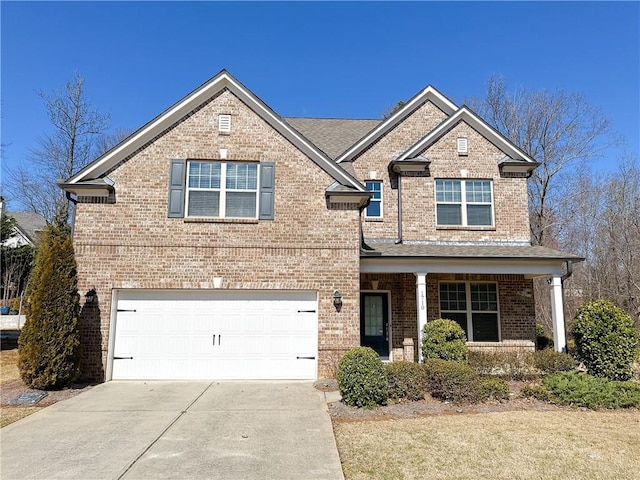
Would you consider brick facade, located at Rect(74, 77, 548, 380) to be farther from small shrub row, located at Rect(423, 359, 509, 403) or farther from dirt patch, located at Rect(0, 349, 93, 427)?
small shrub row, located at Rect(423, 359, 509, 403)

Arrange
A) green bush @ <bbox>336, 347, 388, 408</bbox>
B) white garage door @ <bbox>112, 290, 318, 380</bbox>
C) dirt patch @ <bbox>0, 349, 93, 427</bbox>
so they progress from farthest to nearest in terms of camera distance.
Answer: white garage door @ <bbox>112, 290, 318, 380</bbox>
green bush @ <bbox>336, 347, 388, 408</bbox>
dirt patch @ <bbox>0, 349, 93, 427</bbox>

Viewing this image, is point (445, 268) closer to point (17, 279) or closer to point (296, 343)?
point (296, 343)

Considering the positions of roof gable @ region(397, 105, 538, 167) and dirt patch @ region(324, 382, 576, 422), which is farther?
roof gable @ region(397, 105, 538, 167)

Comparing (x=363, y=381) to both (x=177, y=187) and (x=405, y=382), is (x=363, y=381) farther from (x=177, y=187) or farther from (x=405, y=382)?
(x=177, y=187)

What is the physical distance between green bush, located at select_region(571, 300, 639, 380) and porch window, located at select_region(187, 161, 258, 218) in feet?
27.2

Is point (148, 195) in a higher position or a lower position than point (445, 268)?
higher

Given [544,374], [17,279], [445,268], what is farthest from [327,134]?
[17,279]

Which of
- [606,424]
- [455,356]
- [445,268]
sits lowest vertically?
[606,424]

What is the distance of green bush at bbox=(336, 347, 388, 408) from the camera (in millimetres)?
7645

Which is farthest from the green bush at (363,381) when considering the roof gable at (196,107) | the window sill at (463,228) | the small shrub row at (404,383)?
the window sill at (463,228)

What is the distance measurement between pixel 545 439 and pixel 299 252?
20.7 feet

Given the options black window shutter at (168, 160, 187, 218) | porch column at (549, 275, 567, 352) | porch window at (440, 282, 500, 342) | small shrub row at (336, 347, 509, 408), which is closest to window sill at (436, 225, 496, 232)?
porch window at (440, 282, 500, 342)

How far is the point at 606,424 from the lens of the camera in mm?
6914

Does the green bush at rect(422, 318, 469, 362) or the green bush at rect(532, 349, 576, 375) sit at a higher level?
the green bush at rect(422, 318, 469, 362)
